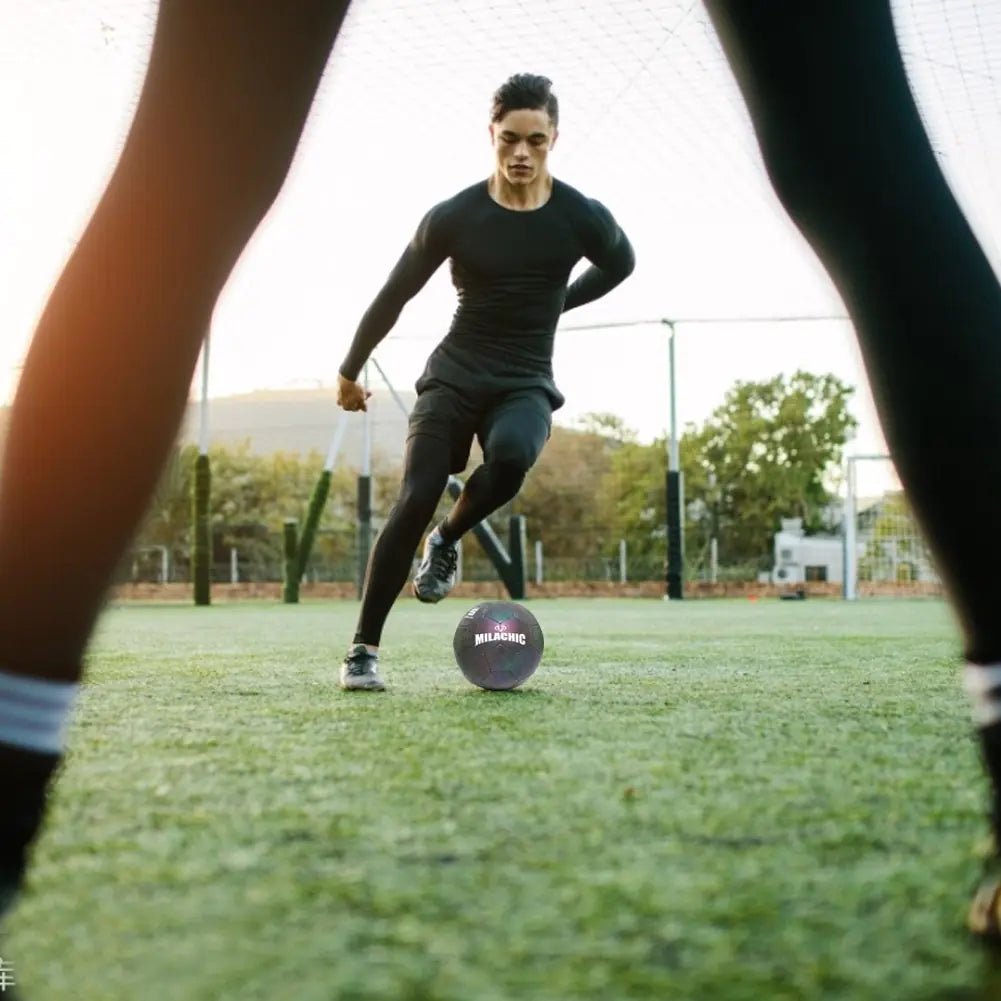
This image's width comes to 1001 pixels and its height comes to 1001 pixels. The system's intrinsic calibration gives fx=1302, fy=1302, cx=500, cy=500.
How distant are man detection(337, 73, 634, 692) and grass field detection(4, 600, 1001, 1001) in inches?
40.7

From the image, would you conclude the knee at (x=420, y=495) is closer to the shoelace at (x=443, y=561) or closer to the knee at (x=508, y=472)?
the knee at (x=508, y=472)

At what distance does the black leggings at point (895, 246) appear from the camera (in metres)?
1.00

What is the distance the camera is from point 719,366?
1988cm

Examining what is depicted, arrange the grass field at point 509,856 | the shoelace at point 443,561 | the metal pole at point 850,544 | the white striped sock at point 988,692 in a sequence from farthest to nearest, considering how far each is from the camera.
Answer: the metal pole at point 850,544 → the shoelace at point 443,561 → the white striped sock at point 988,692 → the grass field at point 509,856

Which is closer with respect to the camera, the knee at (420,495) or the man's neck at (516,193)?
the knee at (420,495)

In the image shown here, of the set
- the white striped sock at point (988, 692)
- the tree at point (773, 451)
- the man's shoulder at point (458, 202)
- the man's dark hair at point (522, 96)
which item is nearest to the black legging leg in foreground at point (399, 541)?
the man's shoulder at point (458, 202)

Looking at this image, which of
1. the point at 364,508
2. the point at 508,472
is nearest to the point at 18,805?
the point at 508,472

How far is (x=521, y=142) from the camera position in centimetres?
353

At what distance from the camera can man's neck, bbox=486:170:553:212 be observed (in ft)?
11.7

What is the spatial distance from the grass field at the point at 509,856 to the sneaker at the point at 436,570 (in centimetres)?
116

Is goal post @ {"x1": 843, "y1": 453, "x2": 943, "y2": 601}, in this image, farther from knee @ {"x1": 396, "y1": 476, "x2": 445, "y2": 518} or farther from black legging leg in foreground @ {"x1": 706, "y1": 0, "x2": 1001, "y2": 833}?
black legging leg in foreground @ {"x1": 706, "y1": 0, "x2": 1001, "y2": 833}

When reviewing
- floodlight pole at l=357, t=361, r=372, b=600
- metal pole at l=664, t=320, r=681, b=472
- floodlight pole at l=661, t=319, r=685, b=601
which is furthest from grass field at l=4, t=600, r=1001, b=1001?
metal pole at l=664, t=320, r=681, b=472

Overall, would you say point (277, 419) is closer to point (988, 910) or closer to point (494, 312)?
point (494, 312)

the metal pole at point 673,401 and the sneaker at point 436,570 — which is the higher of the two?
the metal pole at point 673,401
